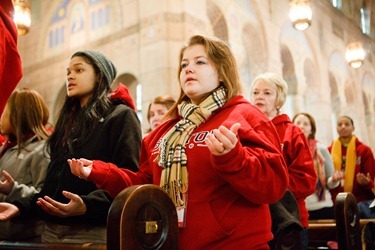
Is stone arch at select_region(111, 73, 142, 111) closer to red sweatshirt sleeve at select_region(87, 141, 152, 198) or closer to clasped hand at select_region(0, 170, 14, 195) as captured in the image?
clasped hand at select_region(0, 170, 14, 195)

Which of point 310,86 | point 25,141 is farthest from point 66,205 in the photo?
point 310,86

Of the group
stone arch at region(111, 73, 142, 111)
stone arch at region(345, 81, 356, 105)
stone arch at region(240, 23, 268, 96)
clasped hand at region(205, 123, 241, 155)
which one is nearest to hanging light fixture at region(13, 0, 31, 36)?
stone arch at region(111, 73, 142, 111)

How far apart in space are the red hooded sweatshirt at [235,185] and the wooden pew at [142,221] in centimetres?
18

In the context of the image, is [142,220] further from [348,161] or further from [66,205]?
[348,161]

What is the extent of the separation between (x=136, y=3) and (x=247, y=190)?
679cm

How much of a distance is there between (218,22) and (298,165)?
20.3 feet

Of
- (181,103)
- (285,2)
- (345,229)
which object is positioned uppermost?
(285,2)

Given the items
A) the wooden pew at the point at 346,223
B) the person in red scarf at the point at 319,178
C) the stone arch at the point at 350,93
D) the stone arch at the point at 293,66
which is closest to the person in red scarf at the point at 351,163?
the person in red scarf at the point at 319,178

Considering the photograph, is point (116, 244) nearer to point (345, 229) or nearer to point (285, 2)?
point (345, 229)

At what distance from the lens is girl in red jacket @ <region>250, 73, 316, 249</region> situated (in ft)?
9.37

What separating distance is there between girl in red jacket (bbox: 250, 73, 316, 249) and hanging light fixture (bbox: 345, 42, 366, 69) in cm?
1022

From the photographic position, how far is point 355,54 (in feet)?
40.9

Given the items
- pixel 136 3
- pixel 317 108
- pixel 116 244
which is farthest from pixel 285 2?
pixel 116 244

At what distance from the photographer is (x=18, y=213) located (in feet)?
8.54
